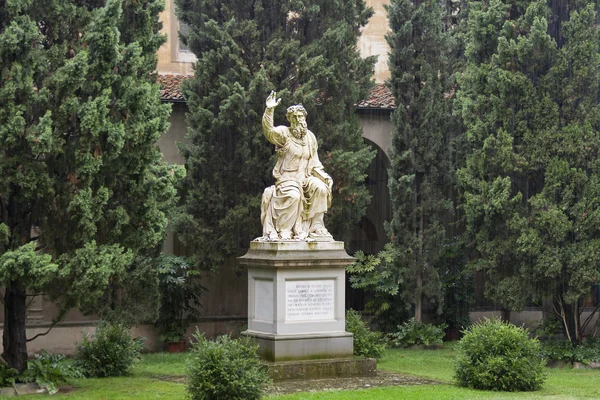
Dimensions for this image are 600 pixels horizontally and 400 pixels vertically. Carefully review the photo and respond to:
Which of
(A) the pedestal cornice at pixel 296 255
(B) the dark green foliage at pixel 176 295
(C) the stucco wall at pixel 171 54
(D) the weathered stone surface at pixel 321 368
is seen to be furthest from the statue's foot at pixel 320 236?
(C) the stucco wall at pixel 171 54

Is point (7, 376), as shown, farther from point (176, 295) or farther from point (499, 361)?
point (176, 295)

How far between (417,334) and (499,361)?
26.5 ft

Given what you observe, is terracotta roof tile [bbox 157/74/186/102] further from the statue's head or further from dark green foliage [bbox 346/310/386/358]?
dark green foliage [bbox 346/310/386/358]

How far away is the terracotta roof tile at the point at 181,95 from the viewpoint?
23.5m

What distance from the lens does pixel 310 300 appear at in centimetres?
1563

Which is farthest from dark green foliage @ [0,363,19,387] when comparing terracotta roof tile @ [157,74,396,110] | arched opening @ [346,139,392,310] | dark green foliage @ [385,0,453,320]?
arched opening @ [346,139,392,310]

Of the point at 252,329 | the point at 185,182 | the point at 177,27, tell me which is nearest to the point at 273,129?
the point at 252,329

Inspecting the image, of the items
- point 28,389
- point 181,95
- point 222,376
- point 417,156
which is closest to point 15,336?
point 28,389

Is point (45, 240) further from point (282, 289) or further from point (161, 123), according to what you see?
point (282, 289)

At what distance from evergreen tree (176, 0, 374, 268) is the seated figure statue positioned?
5.14 m

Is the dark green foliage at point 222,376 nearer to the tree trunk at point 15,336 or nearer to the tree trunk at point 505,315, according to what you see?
the tree trunk at point 15,336

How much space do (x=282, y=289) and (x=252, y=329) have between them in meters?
0.99

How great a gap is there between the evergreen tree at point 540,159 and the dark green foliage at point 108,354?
7.79m

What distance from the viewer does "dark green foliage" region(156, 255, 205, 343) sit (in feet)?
71.3
